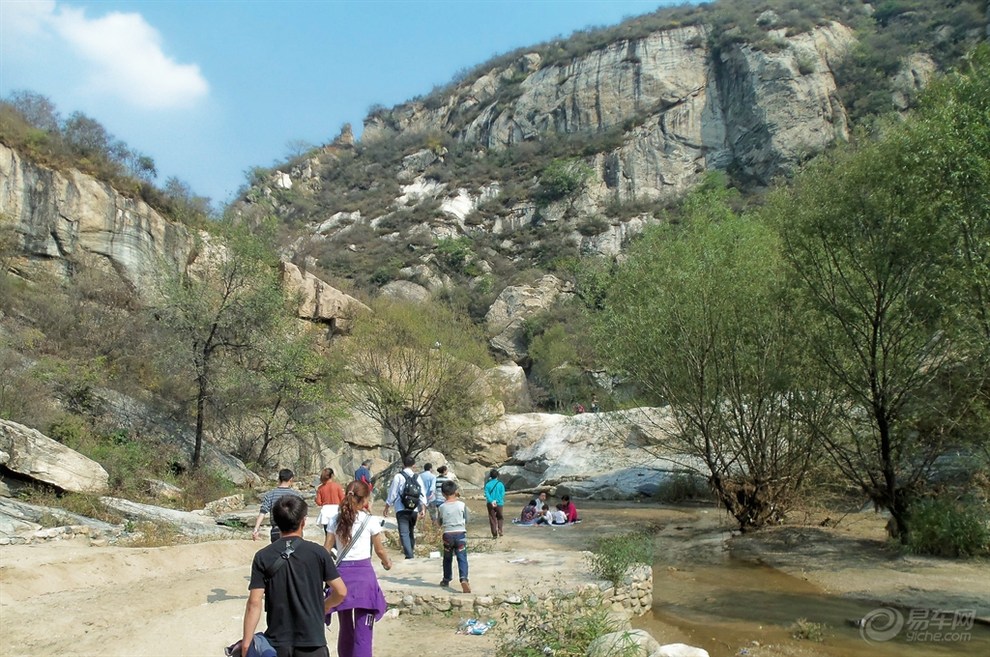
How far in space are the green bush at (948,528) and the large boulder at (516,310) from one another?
135ft

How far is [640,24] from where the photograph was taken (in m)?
88.3

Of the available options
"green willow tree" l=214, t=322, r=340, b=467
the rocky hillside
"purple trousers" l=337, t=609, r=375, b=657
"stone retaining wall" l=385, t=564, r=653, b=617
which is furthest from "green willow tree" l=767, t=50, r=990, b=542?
the rocky hillside

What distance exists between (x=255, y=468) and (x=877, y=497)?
20.1 m

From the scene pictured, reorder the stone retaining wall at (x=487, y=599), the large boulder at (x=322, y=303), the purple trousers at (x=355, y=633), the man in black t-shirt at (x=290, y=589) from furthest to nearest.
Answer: the large boulder at (x=322, y=303), the stone retaining wall at (x=487, y=599), the purple trousers at (x=355, y=633), the man in black t-shirt at (x=290, y=589)

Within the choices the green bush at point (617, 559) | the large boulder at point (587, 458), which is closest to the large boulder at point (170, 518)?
the green bush at point (617, 559)

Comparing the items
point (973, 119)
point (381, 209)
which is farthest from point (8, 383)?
point (381, 209)

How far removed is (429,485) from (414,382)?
14.2m

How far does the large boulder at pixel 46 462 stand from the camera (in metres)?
13.4

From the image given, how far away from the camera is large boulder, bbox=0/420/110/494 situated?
13.4 m

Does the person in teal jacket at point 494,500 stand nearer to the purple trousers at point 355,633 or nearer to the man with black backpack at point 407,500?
the man with black backpack at point 407,500

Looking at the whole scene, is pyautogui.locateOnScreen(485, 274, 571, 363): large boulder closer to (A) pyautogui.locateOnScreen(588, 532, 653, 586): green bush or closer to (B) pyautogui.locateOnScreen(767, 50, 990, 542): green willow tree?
(B) pyautogui.locateOnScreen(767, 50, 990, 542): green willow tree

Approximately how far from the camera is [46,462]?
13797 millimetres

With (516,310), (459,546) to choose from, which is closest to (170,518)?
(459,546)

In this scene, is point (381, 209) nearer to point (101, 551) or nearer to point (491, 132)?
point (491, 132)
